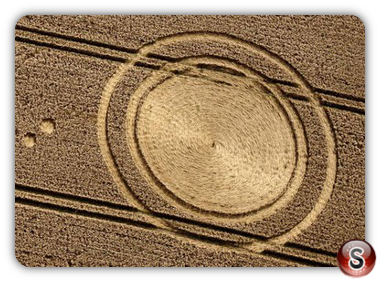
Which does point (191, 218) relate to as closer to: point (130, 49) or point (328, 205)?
point (328, 205)

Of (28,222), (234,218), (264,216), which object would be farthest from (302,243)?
(28,222)

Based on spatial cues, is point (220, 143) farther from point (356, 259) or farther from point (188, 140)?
point (356, 259)

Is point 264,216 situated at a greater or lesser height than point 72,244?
greater

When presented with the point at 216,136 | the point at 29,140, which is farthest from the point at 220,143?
the point at 29,140

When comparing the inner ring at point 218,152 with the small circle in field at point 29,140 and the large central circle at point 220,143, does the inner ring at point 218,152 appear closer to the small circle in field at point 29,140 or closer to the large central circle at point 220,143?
the large central circle at point 220,143

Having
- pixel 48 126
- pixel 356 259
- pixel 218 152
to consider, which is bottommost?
pixel 356 259
